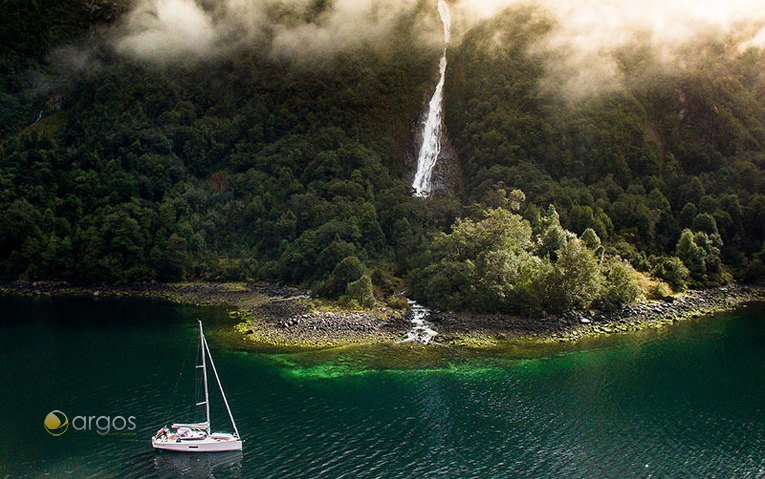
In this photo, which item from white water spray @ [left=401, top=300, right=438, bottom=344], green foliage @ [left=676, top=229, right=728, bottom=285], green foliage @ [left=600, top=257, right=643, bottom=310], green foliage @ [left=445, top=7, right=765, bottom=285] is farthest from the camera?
green foliage @ [left=445, top=7, right=765, bottom=285]

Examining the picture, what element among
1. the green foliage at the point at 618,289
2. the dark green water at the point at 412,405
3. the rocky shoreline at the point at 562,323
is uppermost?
the green foliage at the point at 618,289

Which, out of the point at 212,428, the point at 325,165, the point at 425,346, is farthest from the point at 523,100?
the point at 212,428

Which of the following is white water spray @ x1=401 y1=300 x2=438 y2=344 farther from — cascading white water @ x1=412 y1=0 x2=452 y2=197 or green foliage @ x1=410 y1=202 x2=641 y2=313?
cascading white water @ x1=412 y1=0 x2=452 y2=197

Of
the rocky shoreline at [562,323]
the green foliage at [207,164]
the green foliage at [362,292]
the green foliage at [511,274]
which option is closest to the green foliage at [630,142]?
the green foliage at [511,274]

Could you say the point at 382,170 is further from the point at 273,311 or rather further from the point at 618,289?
the point at 618,289

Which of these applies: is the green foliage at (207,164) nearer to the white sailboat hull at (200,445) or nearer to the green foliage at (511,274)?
A: the green foliage at (511,274)

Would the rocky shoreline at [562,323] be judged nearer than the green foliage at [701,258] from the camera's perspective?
Yes

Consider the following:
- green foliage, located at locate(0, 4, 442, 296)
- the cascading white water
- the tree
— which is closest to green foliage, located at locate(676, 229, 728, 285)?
the tree
